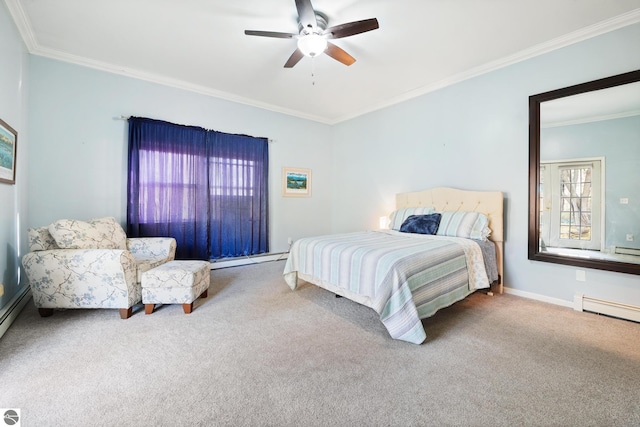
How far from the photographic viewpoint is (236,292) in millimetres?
3131

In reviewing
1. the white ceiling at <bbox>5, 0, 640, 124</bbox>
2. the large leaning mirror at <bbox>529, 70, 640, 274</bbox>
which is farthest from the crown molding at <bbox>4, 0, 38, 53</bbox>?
the large leaning mirror at <bbox>529, 70, 640, 274</bbox>

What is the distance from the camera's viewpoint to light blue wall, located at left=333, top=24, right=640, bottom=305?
258 cm

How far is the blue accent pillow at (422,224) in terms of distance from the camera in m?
3.35

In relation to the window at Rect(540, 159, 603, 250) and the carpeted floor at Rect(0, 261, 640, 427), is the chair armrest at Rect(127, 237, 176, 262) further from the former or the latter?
the window at Rect(540, 159, 603, 250)

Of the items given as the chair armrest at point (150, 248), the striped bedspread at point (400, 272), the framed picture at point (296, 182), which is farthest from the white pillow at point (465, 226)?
the chair armrest at point (150, 248)

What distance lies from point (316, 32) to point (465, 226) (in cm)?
265

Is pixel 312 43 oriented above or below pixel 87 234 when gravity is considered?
above

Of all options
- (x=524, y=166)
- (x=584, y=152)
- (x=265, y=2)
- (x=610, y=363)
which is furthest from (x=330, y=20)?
(x=610, y=363)

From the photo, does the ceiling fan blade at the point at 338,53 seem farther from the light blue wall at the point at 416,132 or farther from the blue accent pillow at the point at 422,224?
the blue accent pillow at the point at 422,224

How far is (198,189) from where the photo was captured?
3994 mm

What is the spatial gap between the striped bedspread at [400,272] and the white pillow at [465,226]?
0.88 ft

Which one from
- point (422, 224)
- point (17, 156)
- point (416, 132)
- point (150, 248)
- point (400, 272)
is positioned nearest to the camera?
point (400, 272)

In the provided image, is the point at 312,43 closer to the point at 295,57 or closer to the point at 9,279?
the point at 295,57

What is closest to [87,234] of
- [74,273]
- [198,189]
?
[74,273]
